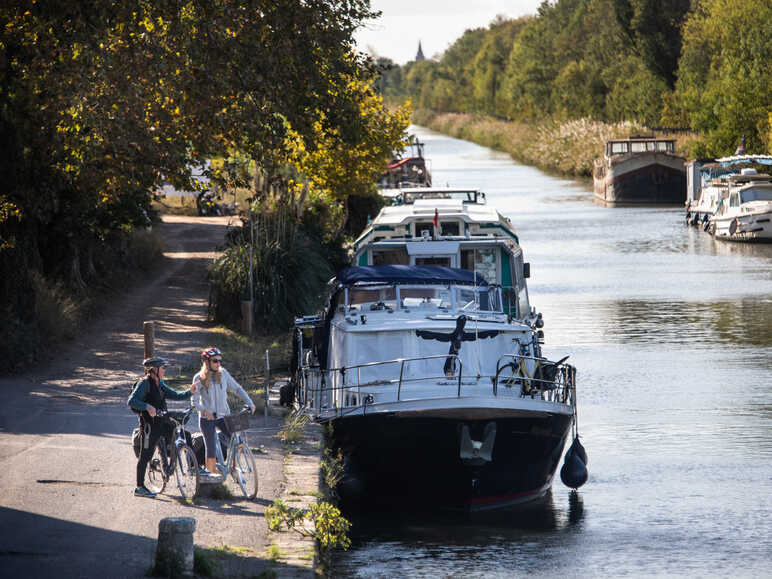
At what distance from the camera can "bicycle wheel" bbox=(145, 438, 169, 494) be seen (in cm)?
1385

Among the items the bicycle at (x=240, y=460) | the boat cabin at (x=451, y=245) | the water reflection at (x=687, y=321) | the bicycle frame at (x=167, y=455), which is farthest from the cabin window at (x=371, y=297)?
the water reflection at (x=687, y=321)

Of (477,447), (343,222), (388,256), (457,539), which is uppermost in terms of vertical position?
(343,222)

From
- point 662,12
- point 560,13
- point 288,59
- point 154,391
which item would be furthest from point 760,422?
point 560,13

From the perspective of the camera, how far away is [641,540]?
51.9 feet

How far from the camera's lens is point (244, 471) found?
13977mm

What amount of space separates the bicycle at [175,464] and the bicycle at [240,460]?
0.38 metres

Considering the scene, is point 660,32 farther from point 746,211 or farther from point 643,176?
point 746,211

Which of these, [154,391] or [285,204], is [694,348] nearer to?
[285,204]

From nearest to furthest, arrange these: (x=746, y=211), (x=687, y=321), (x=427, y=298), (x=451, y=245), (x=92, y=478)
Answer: (x=92, y=478)
(x=427, y=298)
(x=451, y=245)
(x=687, y=321)
(x=746, y=211)

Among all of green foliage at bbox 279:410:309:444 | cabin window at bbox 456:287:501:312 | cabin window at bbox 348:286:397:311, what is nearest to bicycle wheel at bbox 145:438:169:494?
green foliage at bbox 279:410:309:444

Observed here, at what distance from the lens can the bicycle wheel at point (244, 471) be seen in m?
13.9

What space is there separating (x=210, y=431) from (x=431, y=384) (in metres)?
4.05

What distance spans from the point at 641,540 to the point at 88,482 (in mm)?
7039

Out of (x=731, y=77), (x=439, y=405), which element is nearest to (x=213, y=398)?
(x=439, y=405)
